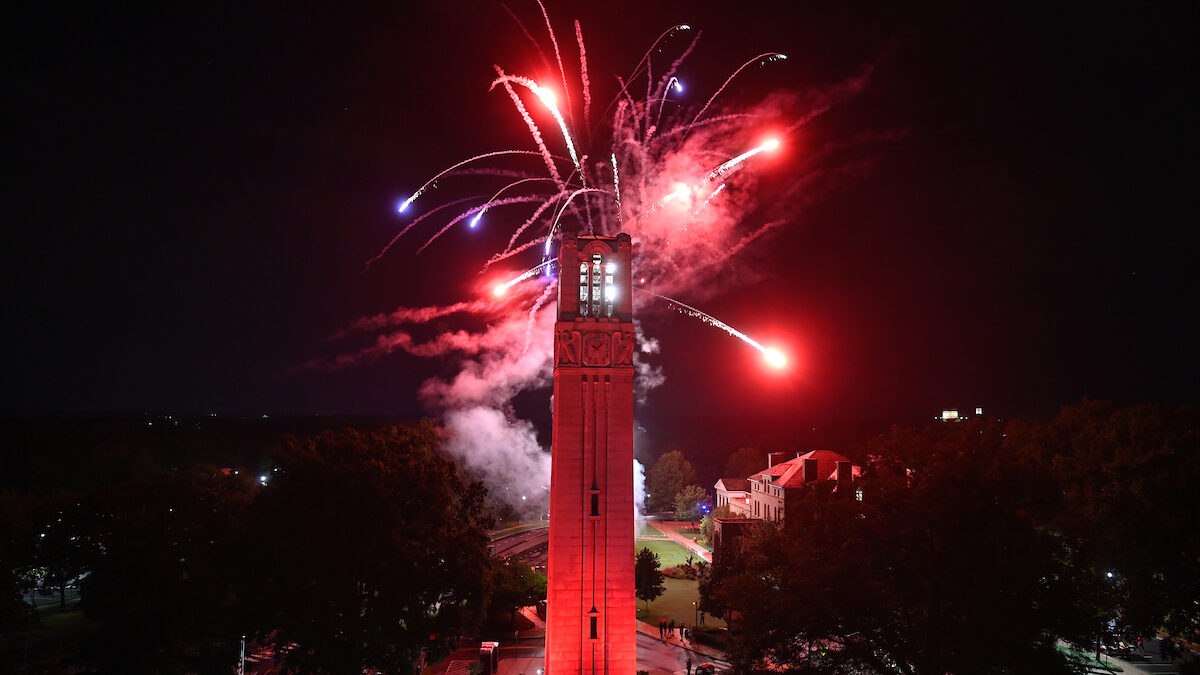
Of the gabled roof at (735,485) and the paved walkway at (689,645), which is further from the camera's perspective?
the gabled roof at (735,485)

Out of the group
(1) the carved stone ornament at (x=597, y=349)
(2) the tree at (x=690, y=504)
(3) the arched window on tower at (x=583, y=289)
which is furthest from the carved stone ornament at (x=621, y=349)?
(2) the tree at (x=690, y=504)

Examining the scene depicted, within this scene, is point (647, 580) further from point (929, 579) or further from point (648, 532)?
point (648, 532)

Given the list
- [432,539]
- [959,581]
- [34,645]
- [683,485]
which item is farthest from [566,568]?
[683,485]

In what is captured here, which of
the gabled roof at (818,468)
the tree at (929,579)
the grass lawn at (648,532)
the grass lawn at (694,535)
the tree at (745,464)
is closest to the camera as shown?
the tree at (929,579)

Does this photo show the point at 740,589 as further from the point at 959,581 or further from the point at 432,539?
the point at 432,539

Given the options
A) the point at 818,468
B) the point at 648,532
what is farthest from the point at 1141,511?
the point at 648,532

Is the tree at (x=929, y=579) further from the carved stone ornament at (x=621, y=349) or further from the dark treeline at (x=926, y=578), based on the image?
the carved stone ornament at (x=621, y=349)
